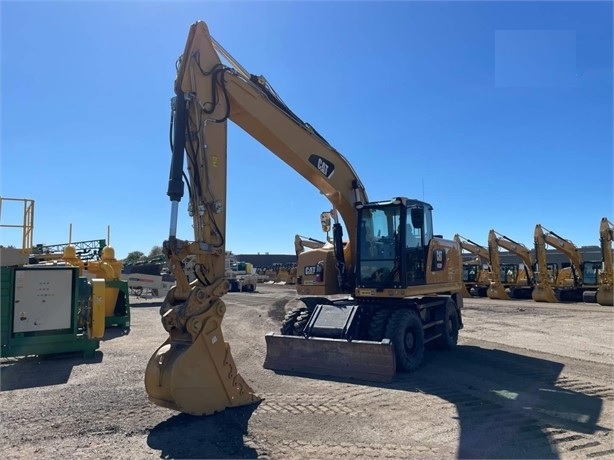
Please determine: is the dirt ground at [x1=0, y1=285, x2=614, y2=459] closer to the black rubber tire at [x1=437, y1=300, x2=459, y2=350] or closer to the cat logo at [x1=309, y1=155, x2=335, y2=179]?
the black rubber tire at [x1=437, y1=300, x2=459, y2=350]

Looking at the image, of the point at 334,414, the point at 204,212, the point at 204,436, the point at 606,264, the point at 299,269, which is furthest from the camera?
the point at 606,264

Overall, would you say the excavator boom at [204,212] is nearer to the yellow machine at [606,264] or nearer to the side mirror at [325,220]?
the side mirror at [325,220]

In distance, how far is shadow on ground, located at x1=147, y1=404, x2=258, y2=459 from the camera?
5.04 metres

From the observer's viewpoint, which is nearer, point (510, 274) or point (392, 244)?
point (392, 244)

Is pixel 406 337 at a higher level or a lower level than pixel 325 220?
lower

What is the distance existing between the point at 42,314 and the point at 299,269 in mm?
5308

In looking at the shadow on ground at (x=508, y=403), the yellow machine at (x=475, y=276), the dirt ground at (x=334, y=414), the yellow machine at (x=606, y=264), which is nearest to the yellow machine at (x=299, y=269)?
the dirt ground at (x=334, y=414)

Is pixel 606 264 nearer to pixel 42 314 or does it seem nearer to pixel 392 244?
pixel 392 244

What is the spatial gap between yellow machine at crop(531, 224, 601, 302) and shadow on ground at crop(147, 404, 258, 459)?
23.8 metres

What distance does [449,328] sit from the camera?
1139 centimetres

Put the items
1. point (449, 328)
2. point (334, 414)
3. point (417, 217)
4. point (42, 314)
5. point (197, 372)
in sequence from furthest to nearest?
point (449, 328), point (42, 314), point (417, 217), point (334, 414), point (197, 372)

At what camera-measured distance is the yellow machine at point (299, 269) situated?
20.0 ft

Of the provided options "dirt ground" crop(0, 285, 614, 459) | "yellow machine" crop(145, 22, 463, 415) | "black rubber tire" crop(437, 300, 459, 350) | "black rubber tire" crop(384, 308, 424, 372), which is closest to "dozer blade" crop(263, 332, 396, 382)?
"yellow machine" crop(145, 22, 463, 415)

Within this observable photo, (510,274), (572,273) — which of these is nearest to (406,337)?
(572,273)
